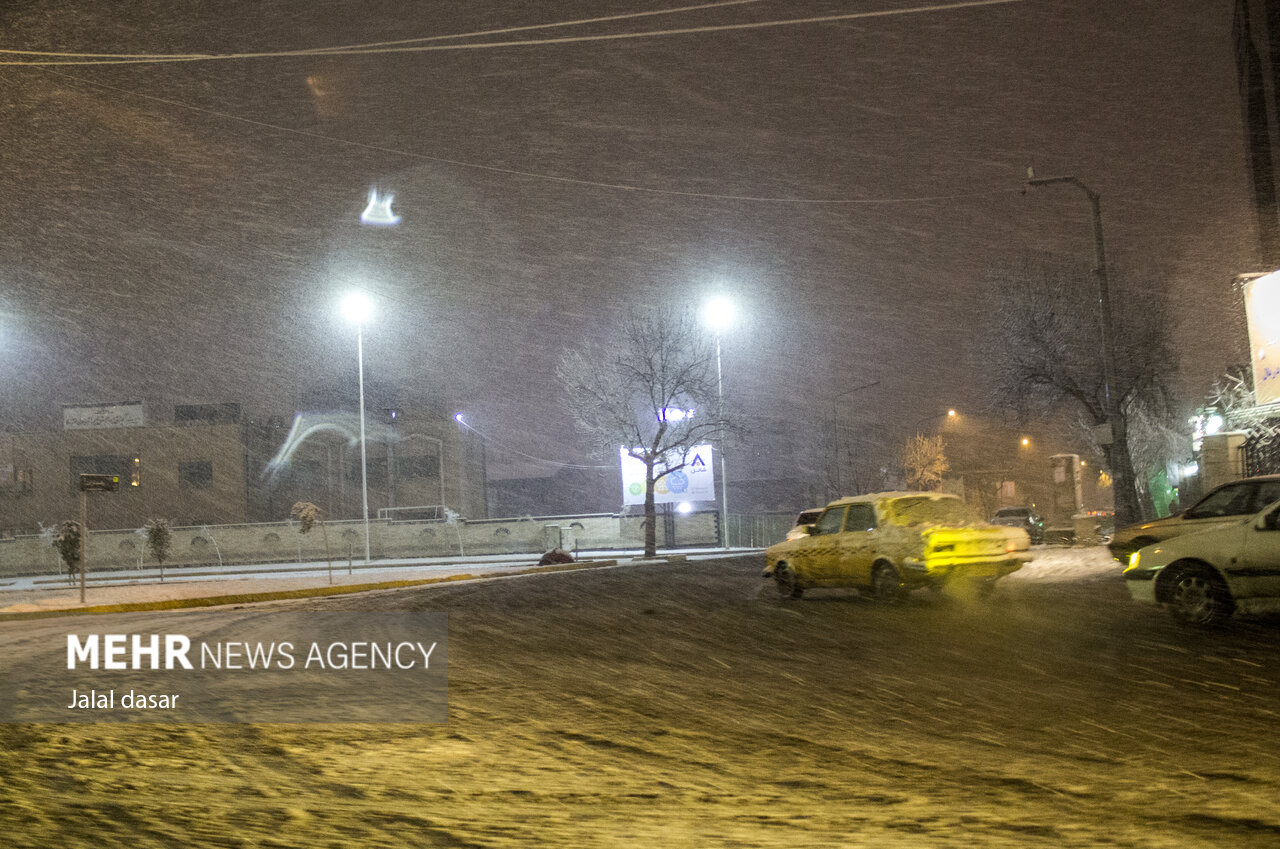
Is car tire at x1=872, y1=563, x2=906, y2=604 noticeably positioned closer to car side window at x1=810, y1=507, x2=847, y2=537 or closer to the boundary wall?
car side window at x1=810, y1=507, x2=847, y2=537

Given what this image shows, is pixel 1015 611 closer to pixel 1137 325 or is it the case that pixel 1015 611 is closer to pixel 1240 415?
pixel 1240 415

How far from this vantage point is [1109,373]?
75.4 ft

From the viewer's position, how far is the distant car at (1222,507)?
482 inches

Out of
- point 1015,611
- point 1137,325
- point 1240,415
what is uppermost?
point 1137,325

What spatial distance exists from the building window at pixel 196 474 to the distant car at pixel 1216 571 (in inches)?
2507

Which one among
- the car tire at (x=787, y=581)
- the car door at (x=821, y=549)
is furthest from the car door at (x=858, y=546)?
the car tire at (x=787, y=581)

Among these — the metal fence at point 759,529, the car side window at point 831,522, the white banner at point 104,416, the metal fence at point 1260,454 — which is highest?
the white banner at point 104,416

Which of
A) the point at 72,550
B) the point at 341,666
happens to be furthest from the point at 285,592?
the point at 341,666

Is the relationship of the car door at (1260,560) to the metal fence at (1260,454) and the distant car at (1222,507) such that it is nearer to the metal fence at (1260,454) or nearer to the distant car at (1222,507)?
the distant car at (1222,507)

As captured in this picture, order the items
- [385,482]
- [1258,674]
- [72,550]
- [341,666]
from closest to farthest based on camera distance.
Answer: [1258,674], [341,666], [72,550], [385,482]

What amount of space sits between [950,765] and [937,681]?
2.71 metres

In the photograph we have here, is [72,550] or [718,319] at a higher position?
[718,319]

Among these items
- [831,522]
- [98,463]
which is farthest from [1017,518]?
[98,463]

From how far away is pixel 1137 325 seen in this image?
3641cm
